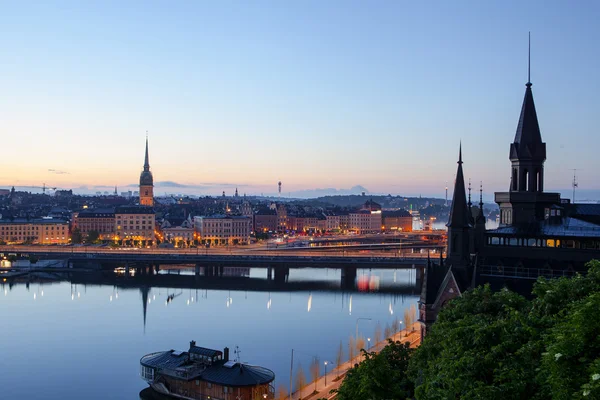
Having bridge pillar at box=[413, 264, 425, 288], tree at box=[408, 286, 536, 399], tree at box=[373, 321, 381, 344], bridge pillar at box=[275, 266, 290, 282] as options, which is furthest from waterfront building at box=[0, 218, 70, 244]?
tree at box=[408, 286, 536, 399]

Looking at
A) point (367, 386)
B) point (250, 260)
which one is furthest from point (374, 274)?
point (367, 386)

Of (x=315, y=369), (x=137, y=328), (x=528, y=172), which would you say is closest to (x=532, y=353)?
(x=315, y=369)

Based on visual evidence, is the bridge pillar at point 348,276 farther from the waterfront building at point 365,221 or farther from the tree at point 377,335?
the waterfront building at point 365,221

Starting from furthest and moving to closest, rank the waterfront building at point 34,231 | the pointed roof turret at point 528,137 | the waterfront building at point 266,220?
the waterfront building at point 266,220
the waterfront building at point 34,231
the pointed roof turret at point 528,137

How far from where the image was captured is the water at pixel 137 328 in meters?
39.1

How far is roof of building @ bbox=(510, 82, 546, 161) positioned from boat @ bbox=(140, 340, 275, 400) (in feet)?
68.0

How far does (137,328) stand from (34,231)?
88.9m

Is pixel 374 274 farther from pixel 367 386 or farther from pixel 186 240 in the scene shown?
pixel 367 386

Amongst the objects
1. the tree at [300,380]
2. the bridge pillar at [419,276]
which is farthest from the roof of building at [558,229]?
the bridge pillar at [419,276]

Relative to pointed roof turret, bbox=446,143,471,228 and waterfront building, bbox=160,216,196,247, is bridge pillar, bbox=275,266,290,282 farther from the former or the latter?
waterfront building, bbox=160,216,196,247

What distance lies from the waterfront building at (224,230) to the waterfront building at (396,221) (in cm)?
5820

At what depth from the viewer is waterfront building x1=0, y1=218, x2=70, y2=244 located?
130 m

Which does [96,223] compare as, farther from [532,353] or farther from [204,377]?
[532,353]

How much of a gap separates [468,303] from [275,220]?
151m
